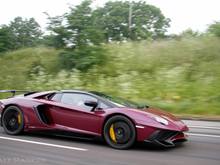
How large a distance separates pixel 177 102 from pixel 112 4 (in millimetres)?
35587

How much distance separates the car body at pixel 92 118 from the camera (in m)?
7.32

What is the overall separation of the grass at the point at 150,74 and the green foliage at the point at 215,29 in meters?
1.06

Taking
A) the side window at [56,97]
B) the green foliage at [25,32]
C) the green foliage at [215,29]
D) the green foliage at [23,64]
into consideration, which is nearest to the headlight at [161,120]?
the side window at [56,97]

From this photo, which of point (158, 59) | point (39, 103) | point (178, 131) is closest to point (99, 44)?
point (158, 59)

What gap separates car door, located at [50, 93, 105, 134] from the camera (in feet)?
25.6

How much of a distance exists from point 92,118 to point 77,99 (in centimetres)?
72

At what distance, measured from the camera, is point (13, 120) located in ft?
30.3

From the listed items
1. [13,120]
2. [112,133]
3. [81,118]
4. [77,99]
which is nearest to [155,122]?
[112,133]

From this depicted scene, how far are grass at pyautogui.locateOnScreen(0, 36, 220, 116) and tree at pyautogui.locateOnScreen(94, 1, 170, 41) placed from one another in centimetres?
1295

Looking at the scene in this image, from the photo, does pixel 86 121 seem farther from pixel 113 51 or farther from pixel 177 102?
pixel 113 51

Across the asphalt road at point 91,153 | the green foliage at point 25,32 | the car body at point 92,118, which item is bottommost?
the asphalt road at point 91,153

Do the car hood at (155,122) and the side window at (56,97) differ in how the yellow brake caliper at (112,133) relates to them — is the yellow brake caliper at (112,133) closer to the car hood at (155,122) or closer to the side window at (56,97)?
the car hood at (155,122)

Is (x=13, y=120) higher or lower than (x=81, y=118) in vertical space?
lower

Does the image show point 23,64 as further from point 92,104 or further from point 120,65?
point 92,104
